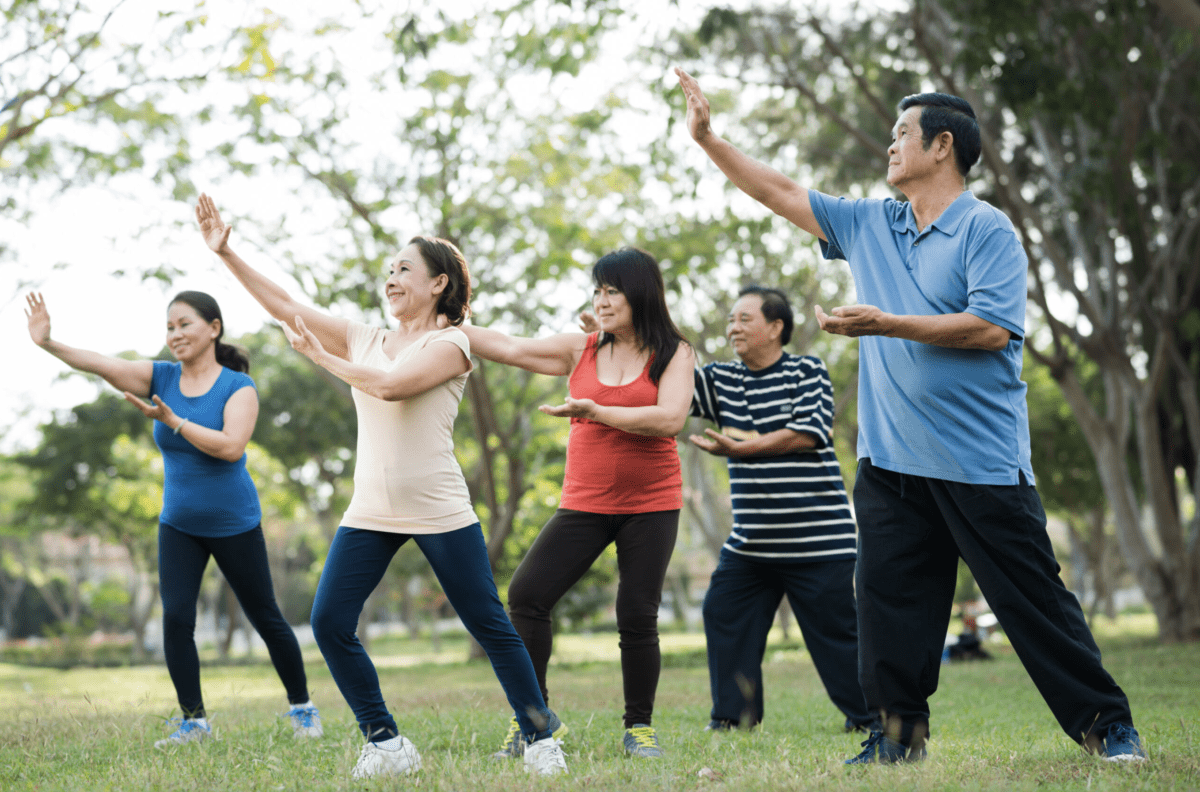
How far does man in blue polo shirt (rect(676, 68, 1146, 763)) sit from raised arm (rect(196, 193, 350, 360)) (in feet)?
5.78

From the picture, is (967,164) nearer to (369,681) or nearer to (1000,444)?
(1000,444)

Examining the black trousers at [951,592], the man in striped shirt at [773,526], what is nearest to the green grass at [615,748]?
the black trousers at [951,592]

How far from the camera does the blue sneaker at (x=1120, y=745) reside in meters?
3.35

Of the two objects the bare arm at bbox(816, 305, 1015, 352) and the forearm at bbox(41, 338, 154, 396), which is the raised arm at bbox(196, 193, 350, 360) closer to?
the forearm at bbox(41, 338, 154, 396)

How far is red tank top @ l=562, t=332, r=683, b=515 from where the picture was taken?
447 cm

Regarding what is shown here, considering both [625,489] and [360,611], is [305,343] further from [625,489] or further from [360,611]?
[625,489]

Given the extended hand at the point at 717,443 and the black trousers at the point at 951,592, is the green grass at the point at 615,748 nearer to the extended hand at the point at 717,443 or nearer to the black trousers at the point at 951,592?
the black trousers at the point at 951,592

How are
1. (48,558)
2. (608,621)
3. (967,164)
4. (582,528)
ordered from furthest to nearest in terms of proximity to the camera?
(608,621) < (48,558) < (582,528) < (967,164)

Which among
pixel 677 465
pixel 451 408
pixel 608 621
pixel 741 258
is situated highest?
pixel 741 258

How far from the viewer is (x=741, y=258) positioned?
17.1 metres

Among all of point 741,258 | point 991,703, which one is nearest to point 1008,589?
point 991,703

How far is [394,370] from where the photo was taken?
3.93 m

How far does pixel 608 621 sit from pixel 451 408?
153 feet

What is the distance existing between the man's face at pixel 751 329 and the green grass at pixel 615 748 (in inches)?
78.9
